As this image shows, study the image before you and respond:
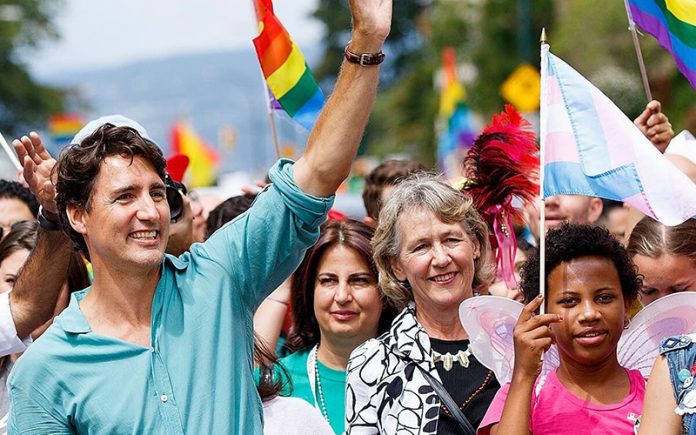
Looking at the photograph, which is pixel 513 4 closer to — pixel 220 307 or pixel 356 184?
pixel 356 184

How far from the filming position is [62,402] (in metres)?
3.54

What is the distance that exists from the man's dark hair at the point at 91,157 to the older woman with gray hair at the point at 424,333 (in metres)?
1.29

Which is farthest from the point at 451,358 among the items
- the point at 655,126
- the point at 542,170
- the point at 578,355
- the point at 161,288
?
the point at 655,126

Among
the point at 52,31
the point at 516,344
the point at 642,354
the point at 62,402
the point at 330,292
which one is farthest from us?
the point at 52,31

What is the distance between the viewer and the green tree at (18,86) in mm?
58969

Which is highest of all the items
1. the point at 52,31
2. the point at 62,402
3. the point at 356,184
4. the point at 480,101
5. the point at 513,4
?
the point at 52,31

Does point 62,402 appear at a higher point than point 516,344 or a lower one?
lower

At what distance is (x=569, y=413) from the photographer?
4.19 metres

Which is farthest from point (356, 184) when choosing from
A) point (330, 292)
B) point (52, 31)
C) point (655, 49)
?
point (52, 31)

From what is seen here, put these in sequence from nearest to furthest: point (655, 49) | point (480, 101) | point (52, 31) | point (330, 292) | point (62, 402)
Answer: point (62, 402) < point (330, 292) < point (655, 49) < point (480, 101) < point (52, 31)

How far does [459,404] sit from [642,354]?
2.13 feet

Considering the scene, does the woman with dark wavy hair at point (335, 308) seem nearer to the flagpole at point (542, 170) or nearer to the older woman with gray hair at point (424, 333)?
the older woman with gray hair at point (424, 333)

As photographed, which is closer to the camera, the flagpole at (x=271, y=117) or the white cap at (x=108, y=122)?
the white cap at (x=108, y=122)

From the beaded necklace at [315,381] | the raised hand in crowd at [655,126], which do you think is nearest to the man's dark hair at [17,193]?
the beaded necklace at [315,381]
